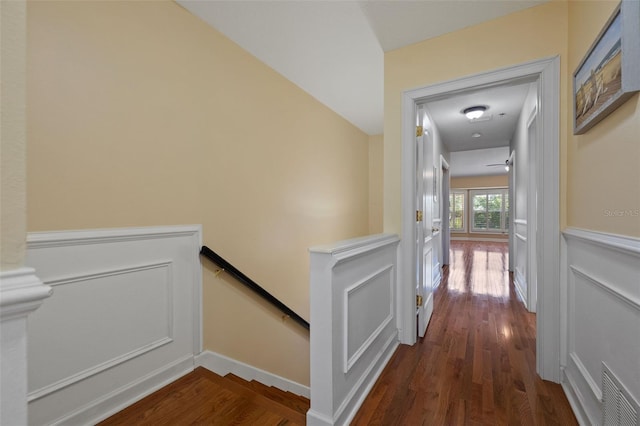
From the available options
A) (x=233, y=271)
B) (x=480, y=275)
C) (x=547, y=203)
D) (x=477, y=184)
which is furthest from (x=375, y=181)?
(x=477, y=184)

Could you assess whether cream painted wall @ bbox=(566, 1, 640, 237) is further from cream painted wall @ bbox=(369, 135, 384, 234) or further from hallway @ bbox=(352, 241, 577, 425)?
cream painted wall @ bbox=(369, 135, 384, 234)

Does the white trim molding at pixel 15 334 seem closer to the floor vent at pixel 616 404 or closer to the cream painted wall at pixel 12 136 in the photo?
the cream painted wall at pixel 12 136

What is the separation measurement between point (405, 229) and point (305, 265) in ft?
4.96

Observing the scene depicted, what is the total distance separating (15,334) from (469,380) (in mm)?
2060

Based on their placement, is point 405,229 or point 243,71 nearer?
point 405,229


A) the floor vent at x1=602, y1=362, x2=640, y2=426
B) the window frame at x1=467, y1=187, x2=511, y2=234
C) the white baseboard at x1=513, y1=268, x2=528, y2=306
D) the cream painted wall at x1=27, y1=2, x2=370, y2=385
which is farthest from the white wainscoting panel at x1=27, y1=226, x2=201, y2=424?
the window frame at x1=467, y1=187, x2=511, y2=234

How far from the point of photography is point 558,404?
4.75ft

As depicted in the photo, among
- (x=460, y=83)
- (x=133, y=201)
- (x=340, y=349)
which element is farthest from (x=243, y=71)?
(x=340, y=349)

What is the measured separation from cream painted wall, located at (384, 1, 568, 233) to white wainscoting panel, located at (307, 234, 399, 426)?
2.41 feet

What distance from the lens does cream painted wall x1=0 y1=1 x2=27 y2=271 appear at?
18.0 inches

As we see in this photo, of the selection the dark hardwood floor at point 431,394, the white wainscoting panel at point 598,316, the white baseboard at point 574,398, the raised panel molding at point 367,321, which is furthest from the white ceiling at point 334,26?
the dark hardwood floor at point 431,394

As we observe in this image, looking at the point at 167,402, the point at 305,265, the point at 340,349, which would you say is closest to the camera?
the point at 340,349

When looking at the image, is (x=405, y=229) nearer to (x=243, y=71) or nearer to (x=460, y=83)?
(x=460, y=83)

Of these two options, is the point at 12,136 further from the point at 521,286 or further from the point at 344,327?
the point at 521,286
